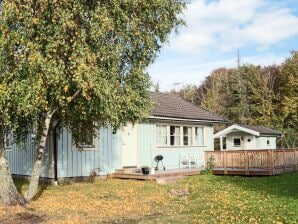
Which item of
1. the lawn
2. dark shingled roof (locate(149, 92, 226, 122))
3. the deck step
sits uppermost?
dark shingled roof (locate(149, 92, 226, 122))

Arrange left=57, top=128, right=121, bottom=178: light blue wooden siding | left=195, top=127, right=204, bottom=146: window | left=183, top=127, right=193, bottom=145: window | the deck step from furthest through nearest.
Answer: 1. left=195, top=127, right=204, bottom=146: window
2. left=183, top=127, right=193, bottom=145: window
3. left=57, top=128, right=121, bottom=178: light blue wooden siding
4. the deck step

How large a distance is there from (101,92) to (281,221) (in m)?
5.58

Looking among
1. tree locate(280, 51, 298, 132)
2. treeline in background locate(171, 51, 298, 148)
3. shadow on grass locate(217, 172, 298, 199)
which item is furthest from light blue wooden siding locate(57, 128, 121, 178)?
tree locate(280, 51, 298, 132)

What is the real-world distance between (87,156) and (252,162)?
826 cm

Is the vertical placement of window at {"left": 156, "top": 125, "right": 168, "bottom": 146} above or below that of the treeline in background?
below

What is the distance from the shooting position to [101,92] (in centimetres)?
1130

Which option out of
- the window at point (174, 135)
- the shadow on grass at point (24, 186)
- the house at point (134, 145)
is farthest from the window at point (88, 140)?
the window at point (174, 135)

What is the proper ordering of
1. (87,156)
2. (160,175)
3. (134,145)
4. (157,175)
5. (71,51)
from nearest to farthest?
(71,51)
(157,175)
(160,175)
(87,156)
(134,145)

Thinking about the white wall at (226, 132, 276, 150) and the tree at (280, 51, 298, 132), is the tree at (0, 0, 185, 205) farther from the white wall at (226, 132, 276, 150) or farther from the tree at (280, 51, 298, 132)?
the tree at (280, 51, 298, 132)

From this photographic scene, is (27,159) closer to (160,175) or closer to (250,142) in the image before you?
(160,175)

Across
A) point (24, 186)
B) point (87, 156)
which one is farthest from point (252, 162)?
point (24, 186)

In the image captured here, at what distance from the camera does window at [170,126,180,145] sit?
80.3 ft

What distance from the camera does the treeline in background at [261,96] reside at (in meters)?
45.9

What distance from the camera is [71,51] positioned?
11133mm
